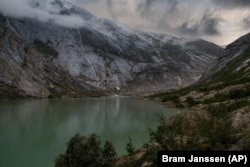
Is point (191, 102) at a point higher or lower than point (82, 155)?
higher

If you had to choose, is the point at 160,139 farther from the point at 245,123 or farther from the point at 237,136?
Answer: the point at 245,123

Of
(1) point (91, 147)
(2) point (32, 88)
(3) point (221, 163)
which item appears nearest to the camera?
(3) point (221, 163)

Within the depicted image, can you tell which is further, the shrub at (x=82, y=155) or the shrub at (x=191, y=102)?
the shrub at (x=191, y=102)

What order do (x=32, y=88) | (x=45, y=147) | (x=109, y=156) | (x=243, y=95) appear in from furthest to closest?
(x=32, y=88) → (x=243, y=95) → (x=45, y=147) → (x=109, y=156)

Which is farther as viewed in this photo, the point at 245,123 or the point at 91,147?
the point at 245,123

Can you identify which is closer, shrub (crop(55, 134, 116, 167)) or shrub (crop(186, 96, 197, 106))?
shrub (crop(55, 134, 116, 167))

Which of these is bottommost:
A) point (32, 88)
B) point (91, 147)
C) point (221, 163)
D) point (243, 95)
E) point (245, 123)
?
point (221, 163)

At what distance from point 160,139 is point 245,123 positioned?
11.2 metres

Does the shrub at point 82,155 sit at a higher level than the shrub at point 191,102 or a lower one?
lower

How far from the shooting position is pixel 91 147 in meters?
27.5

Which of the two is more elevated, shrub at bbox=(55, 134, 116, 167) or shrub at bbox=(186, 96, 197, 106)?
shrub at bbox=(186, 96, 197, 106)

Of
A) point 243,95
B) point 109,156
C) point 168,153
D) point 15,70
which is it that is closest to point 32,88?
point 15,70

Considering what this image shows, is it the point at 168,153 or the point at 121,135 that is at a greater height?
the point at 121,135

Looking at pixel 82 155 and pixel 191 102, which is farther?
pixel 191 102
